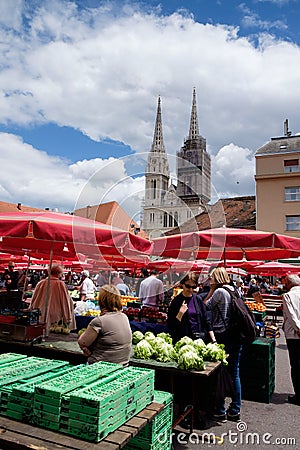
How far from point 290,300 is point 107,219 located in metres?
3.10

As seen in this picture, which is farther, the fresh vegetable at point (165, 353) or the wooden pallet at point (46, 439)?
the fresh vegetable at point (165, 353)

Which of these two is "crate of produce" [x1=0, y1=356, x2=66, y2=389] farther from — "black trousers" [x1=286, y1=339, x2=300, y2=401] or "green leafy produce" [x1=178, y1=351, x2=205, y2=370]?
"black trousers" [x1=286, y1=339, x2=300, y2=401]

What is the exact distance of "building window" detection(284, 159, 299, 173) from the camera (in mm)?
36844

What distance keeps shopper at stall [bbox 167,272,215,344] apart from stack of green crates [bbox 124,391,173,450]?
55.2 inches

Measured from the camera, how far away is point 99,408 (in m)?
2.14

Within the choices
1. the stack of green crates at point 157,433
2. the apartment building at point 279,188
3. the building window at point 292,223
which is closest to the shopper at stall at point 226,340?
the stack of green crates at point 157,433

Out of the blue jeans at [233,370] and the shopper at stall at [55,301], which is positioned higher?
the shopper at stall at [55,301]

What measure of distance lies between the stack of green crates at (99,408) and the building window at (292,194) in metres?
37.1

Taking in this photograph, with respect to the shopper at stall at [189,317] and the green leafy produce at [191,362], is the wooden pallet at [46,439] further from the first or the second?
the shopper at stall at [189,317]

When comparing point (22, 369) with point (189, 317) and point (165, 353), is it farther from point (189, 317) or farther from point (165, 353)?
point (189, 317)

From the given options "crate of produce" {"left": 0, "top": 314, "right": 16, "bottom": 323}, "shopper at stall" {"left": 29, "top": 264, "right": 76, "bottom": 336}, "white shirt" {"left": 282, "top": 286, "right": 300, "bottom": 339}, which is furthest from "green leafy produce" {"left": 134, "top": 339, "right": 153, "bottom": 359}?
"white shirt" {"left": 282, "top": 286, "right": 300, "bottom": 339}

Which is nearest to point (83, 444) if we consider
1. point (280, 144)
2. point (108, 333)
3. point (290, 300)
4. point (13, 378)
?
point (13, 378)

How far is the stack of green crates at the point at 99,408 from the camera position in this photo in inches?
84.7

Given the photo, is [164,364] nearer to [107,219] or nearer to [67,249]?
[107,219]
